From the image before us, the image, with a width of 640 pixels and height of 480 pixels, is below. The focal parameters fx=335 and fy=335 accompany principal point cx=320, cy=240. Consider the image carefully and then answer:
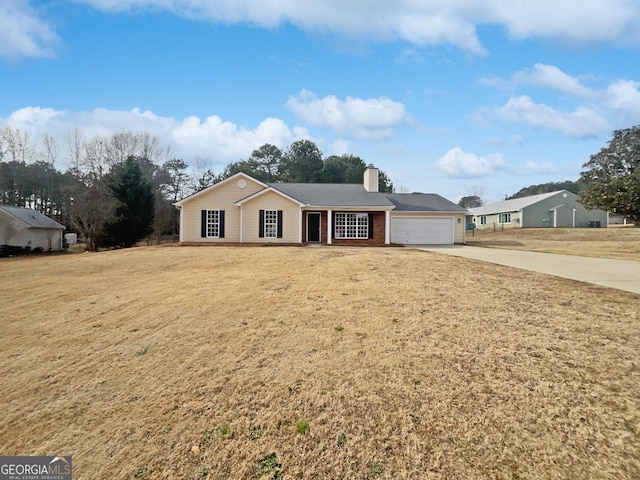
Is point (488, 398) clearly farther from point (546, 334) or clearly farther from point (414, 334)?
point (546, 334)

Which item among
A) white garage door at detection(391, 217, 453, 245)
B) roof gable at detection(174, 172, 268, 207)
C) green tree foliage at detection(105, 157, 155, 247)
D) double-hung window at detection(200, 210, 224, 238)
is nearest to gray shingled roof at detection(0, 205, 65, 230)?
green tree foliage at detection(105, 157, 155, 247)

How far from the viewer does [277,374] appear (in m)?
4.06

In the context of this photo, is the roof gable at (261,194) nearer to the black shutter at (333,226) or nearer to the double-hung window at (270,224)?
the double-hung window at (270,224)

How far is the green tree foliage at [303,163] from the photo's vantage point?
4159 centimetres

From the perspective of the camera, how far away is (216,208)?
2077 centimetres

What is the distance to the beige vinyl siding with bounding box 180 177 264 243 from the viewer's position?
67.6ft

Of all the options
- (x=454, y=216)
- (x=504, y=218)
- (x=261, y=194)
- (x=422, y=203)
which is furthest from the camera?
(x=504, y=218)

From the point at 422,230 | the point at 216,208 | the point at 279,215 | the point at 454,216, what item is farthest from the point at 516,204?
the point at 216,208

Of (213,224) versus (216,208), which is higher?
(216,208)

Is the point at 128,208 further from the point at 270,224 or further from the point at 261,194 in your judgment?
the point at 270,224

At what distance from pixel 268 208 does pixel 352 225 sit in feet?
17.9

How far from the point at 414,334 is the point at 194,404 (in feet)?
10.1

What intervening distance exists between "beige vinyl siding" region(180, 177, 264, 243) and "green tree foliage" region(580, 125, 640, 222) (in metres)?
19.2

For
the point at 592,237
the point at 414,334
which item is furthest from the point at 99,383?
the point at 592,237
